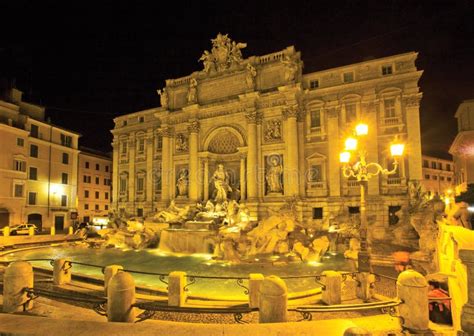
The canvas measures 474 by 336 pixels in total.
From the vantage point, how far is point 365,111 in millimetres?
24094

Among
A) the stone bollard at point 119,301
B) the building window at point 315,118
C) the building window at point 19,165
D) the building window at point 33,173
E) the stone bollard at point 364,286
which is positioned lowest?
the stone bollard at point 364,286

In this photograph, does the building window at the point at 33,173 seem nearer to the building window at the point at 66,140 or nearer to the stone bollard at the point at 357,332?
the building window at the point at 66,140

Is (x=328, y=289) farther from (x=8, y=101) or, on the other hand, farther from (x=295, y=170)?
(x=8, y=101)

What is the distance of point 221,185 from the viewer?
26.4m

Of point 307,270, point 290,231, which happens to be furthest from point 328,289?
point 290,231

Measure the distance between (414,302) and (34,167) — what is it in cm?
3933

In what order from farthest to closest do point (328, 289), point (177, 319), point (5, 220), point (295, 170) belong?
point (5, 220) < point (295, 170) < point (328, 289) < point (177, 319)

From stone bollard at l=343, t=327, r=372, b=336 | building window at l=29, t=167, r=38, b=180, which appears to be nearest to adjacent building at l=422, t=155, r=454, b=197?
stone bollard at l=343, t=327, r=372, b=336

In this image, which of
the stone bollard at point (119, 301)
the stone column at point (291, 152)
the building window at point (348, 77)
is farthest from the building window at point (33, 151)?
the stone bollard at point (119, 301)

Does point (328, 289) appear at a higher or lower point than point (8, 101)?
lower

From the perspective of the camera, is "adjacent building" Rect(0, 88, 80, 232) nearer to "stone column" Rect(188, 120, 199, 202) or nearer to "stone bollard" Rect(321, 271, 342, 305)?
"stone column" Rect(188, 120, 199, 202)

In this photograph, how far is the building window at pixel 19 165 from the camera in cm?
3103

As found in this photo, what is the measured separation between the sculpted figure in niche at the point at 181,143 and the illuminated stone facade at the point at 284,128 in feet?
0.36

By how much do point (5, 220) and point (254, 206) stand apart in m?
26.0
